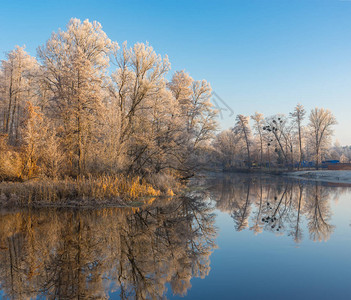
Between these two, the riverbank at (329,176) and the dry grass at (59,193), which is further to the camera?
the riverbank at (329,176)

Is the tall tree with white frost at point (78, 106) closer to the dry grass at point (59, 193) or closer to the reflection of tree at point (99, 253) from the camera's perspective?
the dry grass at point (59, 193)

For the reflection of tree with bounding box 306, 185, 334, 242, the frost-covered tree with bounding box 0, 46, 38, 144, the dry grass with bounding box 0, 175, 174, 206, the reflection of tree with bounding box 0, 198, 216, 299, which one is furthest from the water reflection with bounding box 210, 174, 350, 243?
the frost-covered tree with bounding box 0, 46, 38, 144

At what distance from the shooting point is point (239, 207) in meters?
17.5

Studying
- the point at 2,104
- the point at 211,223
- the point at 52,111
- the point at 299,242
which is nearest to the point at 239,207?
the point at 211,223

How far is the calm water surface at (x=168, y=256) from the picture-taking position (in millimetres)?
5852

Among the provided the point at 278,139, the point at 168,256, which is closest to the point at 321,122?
the point at 278,139

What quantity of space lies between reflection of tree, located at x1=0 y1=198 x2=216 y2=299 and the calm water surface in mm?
24

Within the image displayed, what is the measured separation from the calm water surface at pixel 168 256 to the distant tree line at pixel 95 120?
624cm

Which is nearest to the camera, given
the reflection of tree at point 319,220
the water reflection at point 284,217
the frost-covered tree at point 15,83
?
the reflection of tree at point 319,220

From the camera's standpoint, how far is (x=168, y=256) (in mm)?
7891

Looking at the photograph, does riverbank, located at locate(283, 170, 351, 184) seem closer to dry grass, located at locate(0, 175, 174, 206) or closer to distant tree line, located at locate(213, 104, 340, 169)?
distant tree line, located at locate(213, 104, 340, 169)

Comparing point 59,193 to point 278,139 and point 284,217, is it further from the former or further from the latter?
point 278,139

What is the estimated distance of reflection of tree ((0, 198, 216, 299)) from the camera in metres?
5.88

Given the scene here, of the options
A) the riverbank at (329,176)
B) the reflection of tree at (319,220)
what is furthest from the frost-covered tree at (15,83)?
the riverbank at (329,176)
